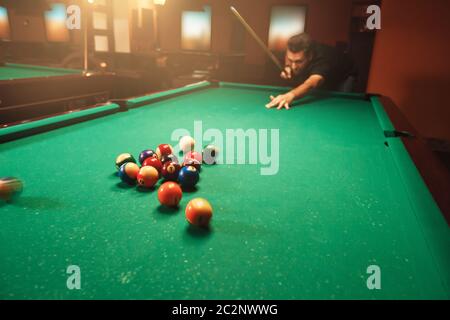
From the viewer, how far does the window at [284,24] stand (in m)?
8.79

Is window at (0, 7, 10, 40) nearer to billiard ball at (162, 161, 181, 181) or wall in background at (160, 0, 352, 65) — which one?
wall in background at (160, 0, 352, 65)

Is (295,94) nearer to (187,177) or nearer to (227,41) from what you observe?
(187,177)

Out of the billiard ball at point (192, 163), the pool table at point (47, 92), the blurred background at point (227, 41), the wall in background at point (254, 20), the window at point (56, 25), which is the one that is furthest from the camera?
the window at point (56, 25)

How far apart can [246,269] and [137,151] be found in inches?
37.8

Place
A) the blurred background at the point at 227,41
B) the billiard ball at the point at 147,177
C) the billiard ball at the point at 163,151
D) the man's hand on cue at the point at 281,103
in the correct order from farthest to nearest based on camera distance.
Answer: the blurred background at the point at 227,41, the man's hand on cue at the point at 281,103, the billiard ball at the point at 163,151, the billiard ball at the point at 147,177

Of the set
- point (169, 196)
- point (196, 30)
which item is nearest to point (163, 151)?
point (169, 196)

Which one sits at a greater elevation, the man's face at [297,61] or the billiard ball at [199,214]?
the man's face at [297,61]

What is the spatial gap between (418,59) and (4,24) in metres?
10.0

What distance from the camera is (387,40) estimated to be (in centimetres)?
468

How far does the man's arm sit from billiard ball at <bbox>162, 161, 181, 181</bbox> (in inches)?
64.2

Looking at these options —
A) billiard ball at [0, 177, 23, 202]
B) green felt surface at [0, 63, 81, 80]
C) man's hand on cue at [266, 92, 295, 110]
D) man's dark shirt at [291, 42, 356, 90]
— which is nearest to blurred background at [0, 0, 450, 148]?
green felt surface at [0, 63, 81, 80]

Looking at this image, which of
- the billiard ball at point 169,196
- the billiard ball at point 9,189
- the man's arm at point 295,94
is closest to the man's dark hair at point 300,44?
the man's arm at point 295,94

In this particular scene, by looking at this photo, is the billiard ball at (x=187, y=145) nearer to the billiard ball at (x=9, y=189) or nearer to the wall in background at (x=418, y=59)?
the billiard ball at (x=9, y=189)
